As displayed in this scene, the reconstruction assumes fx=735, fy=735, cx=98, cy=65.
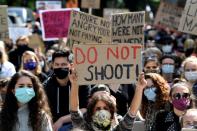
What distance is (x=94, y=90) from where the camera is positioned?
6922mm

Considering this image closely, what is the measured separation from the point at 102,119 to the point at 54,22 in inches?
280

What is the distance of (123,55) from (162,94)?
2.38 feet

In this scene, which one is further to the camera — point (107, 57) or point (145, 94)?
point (145, 94)

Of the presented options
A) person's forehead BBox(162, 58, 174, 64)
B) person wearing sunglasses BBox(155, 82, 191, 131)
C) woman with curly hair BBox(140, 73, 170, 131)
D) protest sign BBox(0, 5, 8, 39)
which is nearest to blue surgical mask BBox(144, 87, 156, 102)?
woman with curly hair BBox(140, 73, 170, 131)

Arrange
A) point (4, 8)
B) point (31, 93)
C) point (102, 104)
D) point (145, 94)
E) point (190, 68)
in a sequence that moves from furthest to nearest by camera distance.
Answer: point (4, 8)
point (190, 68)
point (145, 94)
point (31, 93)
point (102, 104)

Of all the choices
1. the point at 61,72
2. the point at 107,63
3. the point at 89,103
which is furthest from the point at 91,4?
the point at 89,103

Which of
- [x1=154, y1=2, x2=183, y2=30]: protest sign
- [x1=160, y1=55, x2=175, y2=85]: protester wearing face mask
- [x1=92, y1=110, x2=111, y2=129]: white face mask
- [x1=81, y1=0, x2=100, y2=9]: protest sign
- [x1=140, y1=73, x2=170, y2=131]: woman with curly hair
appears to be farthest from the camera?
[x1=154, y1=2, x2=183, y2=30]: protest sign

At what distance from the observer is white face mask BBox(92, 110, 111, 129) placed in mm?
5984

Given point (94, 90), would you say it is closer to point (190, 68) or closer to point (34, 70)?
point (190, 68)

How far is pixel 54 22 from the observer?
510 inches

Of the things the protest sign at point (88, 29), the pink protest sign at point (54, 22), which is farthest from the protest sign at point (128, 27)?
the pink protest sign at point (54, 22)

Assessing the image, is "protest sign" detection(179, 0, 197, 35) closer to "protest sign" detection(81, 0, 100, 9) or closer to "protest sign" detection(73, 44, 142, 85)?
"protest sign" detection(73, 44, 142, 85)

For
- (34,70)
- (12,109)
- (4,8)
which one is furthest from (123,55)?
(4,8)

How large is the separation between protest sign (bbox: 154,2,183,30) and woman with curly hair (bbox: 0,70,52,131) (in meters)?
8.47
